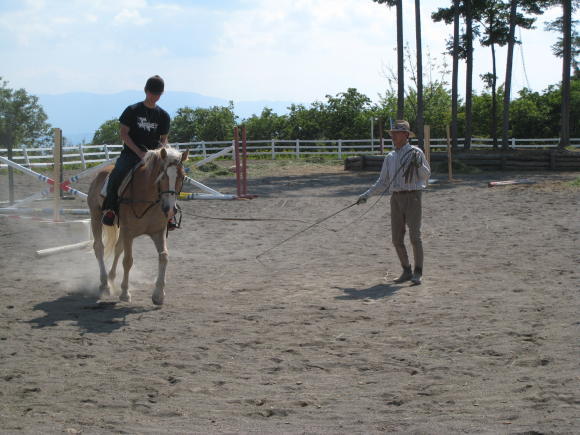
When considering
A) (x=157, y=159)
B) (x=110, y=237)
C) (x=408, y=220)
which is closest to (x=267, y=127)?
(x=408, y=220)

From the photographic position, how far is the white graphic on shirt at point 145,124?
8258mm

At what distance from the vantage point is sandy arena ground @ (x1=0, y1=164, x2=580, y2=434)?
4.69 meters

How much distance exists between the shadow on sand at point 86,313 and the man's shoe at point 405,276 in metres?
3.17

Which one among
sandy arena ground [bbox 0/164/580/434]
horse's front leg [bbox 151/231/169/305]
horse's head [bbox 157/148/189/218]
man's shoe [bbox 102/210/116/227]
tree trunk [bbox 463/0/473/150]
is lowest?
sandy arena ground [bbox 0/164/580/434]

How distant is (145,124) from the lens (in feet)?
27.2

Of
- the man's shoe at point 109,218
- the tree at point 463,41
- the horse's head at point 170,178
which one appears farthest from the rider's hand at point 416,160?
the tree at point 463,41

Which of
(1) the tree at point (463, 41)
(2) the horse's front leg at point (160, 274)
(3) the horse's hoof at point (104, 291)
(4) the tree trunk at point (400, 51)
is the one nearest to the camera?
(2) the horse's front leg at point (160, 274)

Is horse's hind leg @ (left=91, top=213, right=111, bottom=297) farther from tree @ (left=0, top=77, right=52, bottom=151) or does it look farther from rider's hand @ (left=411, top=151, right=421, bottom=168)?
tree @ (left=0, top=77, right=52, bottom=151)

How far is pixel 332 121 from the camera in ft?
160

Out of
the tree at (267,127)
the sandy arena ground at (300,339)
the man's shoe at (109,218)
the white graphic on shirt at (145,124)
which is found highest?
the tree at (267,127)

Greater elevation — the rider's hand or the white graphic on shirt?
the white graphic on shirt

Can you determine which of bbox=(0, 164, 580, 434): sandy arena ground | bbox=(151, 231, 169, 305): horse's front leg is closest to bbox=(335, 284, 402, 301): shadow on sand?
bbox=(0, 164, 580, 434): sandy arena ground

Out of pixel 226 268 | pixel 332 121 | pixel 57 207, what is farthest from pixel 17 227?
pixel 332 121

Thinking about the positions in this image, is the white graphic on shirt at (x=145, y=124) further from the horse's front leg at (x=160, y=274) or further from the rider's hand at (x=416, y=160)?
the rider's hand at (x=416, y=160)
